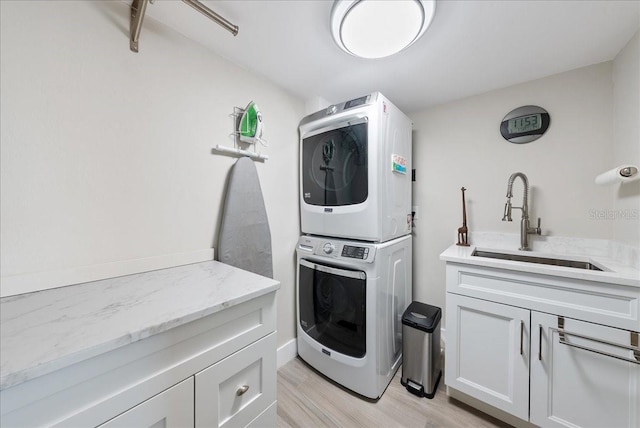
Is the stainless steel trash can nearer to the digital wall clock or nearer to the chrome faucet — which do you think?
the chrome faucet

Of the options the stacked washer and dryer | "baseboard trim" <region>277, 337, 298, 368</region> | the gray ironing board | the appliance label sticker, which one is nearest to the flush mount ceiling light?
the stacked washer and dryer

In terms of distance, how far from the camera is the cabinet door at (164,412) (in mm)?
597

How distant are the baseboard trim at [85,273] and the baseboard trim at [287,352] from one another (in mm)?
1025

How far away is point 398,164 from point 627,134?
1.20m

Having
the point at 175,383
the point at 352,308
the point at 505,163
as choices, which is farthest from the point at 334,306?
the point at 505,163

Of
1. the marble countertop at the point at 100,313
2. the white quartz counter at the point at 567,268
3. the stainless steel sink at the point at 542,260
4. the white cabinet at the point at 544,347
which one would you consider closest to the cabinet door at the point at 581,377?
the white cabinet at the point at 544,347

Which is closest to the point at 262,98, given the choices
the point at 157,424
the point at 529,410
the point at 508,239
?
the point at 157,424

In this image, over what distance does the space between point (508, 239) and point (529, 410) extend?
41.4 inches

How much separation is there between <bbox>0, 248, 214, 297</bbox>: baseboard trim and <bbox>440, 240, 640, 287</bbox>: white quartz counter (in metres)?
1.57

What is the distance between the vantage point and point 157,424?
655mm

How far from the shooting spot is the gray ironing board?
4.47 feet

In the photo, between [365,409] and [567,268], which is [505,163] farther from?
[365,409]

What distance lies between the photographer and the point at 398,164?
1650 millimetres

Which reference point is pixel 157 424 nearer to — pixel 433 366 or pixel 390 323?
pixel 390 323
